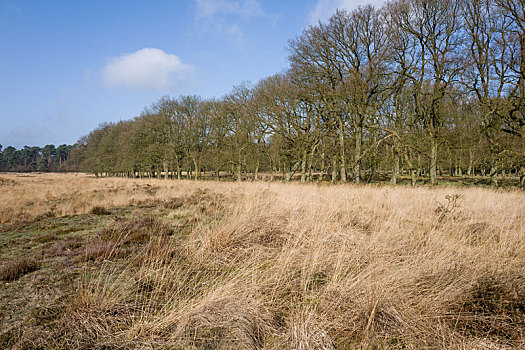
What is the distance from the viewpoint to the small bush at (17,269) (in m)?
2.89

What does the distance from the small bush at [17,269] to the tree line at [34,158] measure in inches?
3507

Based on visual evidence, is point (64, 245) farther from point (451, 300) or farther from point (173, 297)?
point (451, 300)

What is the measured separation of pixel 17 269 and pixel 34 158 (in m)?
114

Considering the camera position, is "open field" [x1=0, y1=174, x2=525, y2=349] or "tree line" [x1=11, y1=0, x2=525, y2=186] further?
"tree line" [x1=11, y1=0, x2=525, y2=186]

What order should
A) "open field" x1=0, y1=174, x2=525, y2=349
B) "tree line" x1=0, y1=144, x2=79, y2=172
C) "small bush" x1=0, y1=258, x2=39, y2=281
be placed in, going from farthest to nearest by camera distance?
"tree line" x1=0, y1=144, x2=79, y2=172 < "small bush" x1=0, y1=258, x2=39, y2=281 < "open field" x1=0, y1=174, x2=525, y2=349

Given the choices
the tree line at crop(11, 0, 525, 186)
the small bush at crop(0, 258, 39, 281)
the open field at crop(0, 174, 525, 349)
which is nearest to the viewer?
the open field at crop(0, 174, 525, 349)

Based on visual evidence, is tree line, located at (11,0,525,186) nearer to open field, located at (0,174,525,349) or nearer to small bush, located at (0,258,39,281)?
open field, located at (0,174,525,349)

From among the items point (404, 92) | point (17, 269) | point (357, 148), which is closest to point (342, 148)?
point (357, 148)

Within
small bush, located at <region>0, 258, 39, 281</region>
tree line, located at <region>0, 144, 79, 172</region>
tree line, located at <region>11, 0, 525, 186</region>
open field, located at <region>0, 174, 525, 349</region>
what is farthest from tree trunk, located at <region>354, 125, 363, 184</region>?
tree line, located at <region>0, 144, 79, 172</region>

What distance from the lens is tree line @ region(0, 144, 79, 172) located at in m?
75.6

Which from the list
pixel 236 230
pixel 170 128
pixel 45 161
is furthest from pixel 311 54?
pixel 45 161

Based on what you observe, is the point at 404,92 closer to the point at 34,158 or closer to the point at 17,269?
the point at 17,269

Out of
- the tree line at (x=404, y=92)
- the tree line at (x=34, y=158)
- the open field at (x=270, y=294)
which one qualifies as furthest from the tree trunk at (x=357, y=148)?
Answer: the tree line at (x=34, y=158)

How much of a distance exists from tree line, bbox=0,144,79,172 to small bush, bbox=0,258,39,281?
292 feet
